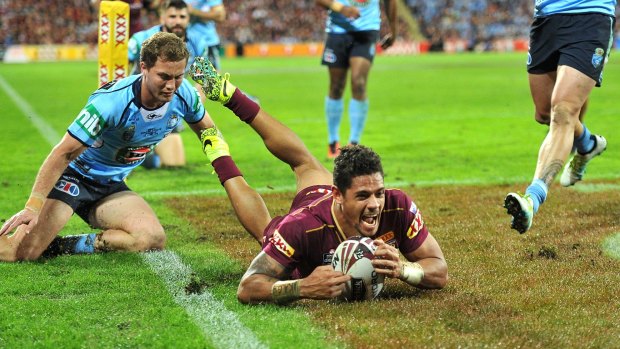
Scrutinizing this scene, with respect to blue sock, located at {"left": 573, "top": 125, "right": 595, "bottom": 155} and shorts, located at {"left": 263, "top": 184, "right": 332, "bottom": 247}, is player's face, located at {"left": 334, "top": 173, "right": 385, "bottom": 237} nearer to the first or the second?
shorts, located at {"left": 263, "top": 184, "right": 332, "bottom": 247}

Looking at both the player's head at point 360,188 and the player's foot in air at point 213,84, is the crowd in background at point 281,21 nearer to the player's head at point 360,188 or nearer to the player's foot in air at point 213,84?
the player's foot in air at point 213,84

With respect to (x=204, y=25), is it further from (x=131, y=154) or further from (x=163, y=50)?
(x=163, y=50)

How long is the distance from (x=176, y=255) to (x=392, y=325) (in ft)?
7.49

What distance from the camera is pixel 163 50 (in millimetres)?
5812

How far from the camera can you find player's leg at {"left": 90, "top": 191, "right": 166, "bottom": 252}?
6.52 meters

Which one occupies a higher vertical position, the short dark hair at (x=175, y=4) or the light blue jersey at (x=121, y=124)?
the short dark hair at (x=175, y=4)

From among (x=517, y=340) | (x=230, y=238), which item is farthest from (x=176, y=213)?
(x=517, y=340)

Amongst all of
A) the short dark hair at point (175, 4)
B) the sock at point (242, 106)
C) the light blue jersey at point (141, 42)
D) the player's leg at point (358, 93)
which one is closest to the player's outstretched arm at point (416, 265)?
the sock at point (242, 106)

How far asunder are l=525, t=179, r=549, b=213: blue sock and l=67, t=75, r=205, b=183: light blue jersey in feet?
7.51

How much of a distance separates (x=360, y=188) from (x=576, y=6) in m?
3.02

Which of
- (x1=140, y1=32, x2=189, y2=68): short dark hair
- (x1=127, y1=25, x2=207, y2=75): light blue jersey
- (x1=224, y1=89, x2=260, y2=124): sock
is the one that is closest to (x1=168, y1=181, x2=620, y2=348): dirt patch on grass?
(x1=224, y1=89, x2=260, y2=124): sock

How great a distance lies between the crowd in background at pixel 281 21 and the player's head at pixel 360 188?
38377 millimetres

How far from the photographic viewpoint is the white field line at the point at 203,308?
4426mm

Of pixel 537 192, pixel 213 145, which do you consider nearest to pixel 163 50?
pixel 213 145
